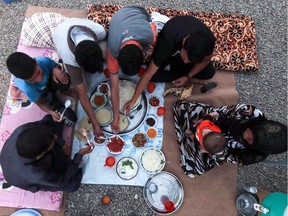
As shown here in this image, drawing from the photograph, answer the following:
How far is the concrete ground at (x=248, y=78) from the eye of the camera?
2373 millimetres

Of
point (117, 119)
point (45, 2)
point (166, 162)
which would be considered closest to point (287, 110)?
point (166, 162)

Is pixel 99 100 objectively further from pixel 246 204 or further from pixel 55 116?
pixel 246 204

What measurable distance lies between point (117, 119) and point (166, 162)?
57 cm

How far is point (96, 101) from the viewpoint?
2477 mm

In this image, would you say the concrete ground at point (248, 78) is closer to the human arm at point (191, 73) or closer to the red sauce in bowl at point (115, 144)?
the red sauce in bowl at point (115, 144)

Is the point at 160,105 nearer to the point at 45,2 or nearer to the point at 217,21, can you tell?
the point at 217,21

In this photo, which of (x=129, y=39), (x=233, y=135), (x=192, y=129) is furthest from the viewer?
(x=192, y=129)

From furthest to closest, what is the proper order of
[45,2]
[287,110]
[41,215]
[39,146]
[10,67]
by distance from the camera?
[45,2] → [287,110] → [41,215] → [10,67] → [39,146]

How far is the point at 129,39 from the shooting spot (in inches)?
75.4

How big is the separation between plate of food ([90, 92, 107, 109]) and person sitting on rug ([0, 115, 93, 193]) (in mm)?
436

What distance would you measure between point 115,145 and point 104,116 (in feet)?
0.89

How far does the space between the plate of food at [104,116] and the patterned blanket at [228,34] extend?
31.2 inches

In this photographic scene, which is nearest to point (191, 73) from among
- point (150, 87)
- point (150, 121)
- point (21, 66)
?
point (150, 87)

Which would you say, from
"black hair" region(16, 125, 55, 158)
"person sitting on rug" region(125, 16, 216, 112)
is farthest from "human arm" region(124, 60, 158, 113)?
"black hair" region(16, 125, 55, 158)
